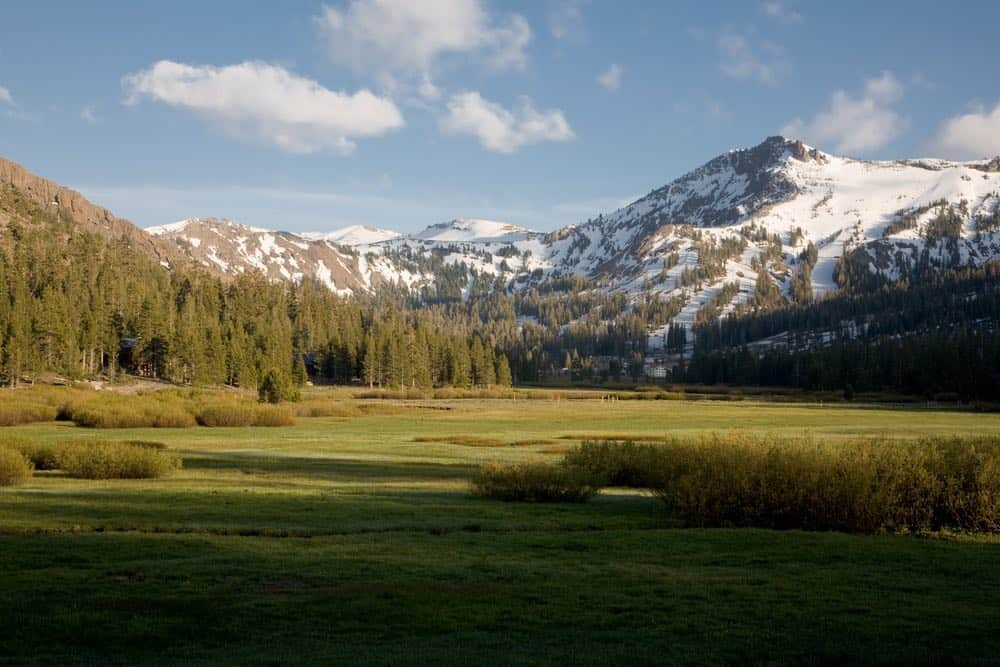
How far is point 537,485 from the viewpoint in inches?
1276

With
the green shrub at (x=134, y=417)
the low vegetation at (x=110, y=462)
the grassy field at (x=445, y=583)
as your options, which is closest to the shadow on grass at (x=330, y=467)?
the low vegetation at (x=110, y=462)

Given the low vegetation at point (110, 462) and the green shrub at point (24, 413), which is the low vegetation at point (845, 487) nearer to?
the low vegetation at point (110, 462)

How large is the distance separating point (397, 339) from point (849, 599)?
15979 cm

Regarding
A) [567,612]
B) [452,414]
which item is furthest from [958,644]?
[452,414]

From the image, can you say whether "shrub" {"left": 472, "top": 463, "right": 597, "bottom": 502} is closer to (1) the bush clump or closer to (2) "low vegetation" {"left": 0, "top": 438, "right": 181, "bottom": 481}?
(2) "low vegetation" {"left": 0, "top": 438, "right": 181, "bottom": 481}

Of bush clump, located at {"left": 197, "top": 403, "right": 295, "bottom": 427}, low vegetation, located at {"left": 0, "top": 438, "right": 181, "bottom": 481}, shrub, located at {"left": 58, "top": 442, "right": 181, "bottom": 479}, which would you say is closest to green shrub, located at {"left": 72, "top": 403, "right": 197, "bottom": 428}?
bush clump, located at {"left": 197, "top": 403, "right": 295, "bottom": 427}

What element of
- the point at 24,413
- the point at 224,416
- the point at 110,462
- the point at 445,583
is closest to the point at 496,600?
the point at 445,583

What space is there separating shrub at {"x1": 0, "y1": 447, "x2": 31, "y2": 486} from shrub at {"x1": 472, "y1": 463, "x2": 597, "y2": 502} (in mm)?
17976

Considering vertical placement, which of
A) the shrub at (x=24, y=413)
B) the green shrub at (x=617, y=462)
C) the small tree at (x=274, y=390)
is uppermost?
the small tree at (x=274, y=390)

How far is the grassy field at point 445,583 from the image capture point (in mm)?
13234

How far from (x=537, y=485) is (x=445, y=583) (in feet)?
49.7

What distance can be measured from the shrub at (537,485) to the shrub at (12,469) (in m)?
18.0

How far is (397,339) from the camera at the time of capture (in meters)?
174

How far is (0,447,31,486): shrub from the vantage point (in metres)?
32.5
